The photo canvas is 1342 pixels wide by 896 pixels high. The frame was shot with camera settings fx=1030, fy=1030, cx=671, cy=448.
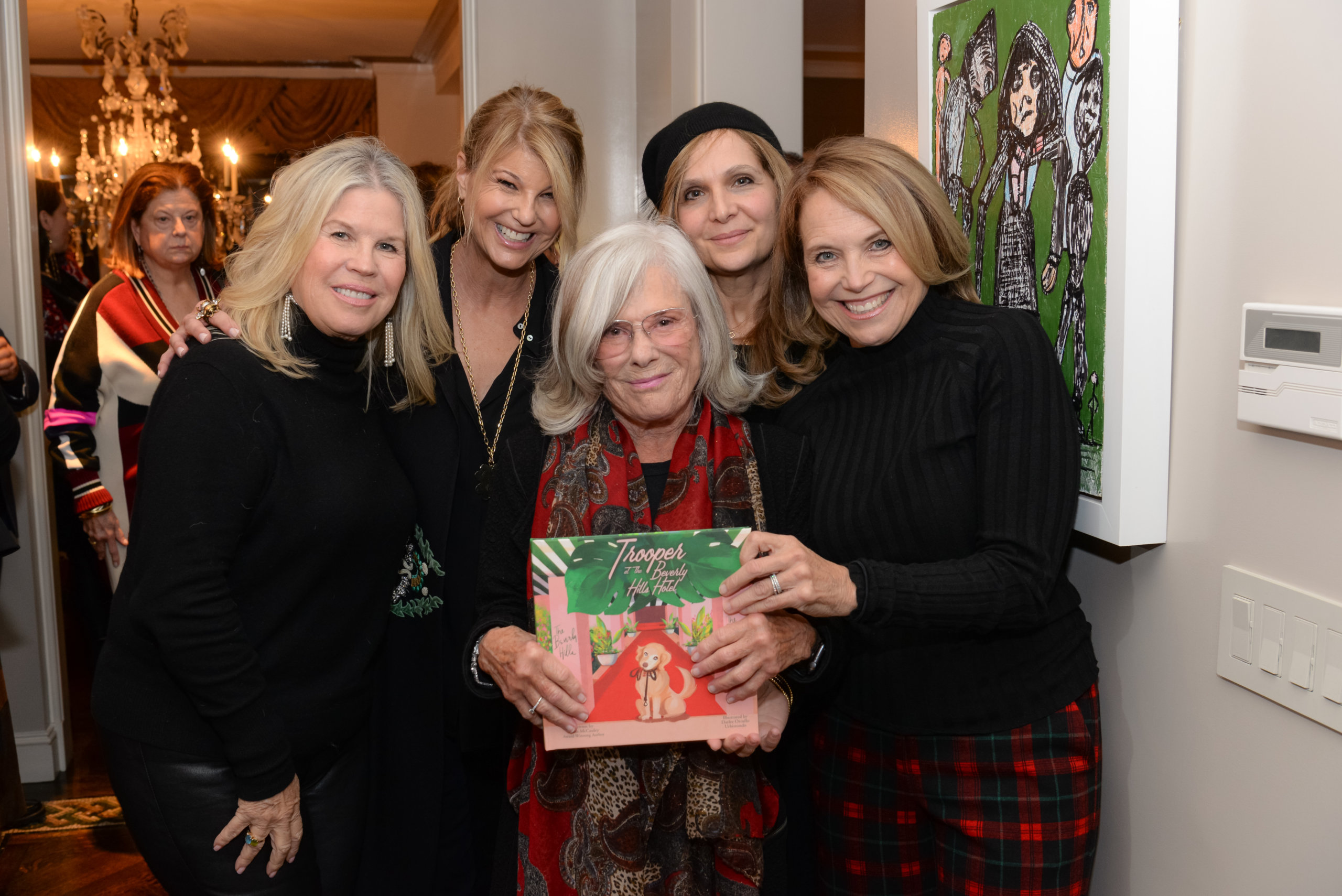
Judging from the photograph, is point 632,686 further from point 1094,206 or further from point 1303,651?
point 1094,206

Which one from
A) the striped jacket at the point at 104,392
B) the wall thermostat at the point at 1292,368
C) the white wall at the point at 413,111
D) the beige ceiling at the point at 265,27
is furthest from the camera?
the white wall at the point at 413,111

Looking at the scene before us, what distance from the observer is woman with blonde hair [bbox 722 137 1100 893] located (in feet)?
5.02

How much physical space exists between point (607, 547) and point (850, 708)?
611 mm

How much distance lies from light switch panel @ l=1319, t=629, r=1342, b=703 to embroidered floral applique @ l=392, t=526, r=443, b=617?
1.61 m

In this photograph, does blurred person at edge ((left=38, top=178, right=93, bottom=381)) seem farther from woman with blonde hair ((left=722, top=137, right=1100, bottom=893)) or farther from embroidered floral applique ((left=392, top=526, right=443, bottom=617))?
woman with blonde hair ((left=722, top=137, right=1100, bottom=893))

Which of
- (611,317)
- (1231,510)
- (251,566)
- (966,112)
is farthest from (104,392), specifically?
(1231,510)

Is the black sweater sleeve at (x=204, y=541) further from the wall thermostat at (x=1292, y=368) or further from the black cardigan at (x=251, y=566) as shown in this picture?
the wall thermostat at (x=1292, y=368)

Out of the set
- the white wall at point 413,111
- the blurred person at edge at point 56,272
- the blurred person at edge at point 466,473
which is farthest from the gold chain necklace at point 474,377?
the white wall at point 413,111

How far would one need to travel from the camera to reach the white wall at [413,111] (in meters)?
10.6

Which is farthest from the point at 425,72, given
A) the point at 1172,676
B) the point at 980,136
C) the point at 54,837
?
the point at 1172,676

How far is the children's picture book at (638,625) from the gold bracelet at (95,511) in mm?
2656

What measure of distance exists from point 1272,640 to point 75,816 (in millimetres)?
3938

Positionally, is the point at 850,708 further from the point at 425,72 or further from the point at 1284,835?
the point at 425,72

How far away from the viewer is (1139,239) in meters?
1.54
